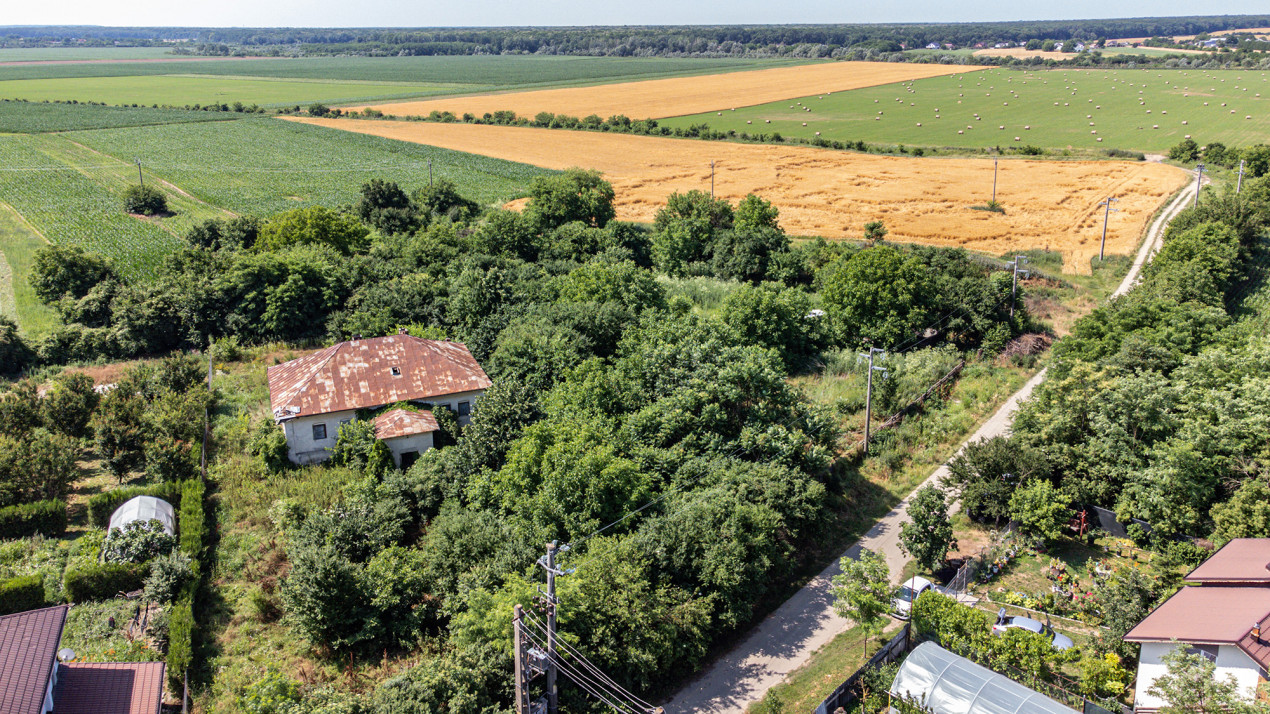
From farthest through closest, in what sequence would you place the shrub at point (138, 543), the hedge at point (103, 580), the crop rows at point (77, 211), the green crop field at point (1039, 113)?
the green crop field at point (1039, 113)
the crop rows at point (77, 211)
the shrub at point (138, 543)
the hedge at point (103, 580)

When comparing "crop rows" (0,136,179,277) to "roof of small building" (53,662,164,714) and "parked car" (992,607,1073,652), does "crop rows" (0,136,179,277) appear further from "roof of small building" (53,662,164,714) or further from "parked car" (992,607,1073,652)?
"parked car" (992,607,1073,652)

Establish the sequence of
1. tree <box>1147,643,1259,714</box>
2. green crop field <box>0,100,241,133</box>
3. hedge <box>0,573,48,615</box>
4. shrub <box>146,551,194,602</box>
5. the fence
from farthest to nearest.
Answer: green crop field <box>0,100,241,133</box>, shrub <box>146,551,194,602</box>, hedge <box>0,573,48,615</box>, the fence, tree <box>1147,643,1259,714</box>

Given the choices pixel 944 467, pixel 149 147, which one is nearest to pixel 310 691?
pixel 944 467

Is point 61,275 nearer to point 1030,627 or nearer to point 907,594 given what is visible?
point 907,594

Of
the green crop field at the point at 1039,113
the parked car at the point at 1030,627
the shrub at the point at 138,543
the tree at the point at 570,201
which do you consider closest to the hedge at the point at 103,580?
the shrub at the point at 138,543

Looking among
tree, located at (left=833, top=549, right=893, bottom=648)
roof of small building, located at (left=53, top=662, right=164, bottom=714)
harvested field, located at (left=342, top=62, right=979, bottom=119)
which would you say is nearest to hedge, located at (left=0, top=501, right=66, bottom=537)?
roof of small building, located at (left=53, top=662, right=164, bottom=714)

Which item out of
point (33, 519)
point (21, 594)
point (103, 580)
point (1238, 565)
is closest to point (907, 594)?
point (1238, 565)

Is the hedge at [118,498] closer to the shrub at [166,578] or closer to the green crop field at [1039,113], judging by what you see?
the shrub at [166,578]

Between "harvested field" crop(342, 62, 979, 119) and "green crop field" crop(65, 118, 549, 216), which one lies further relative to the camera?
"harvested field" crop(342, 62, 979, 119)
